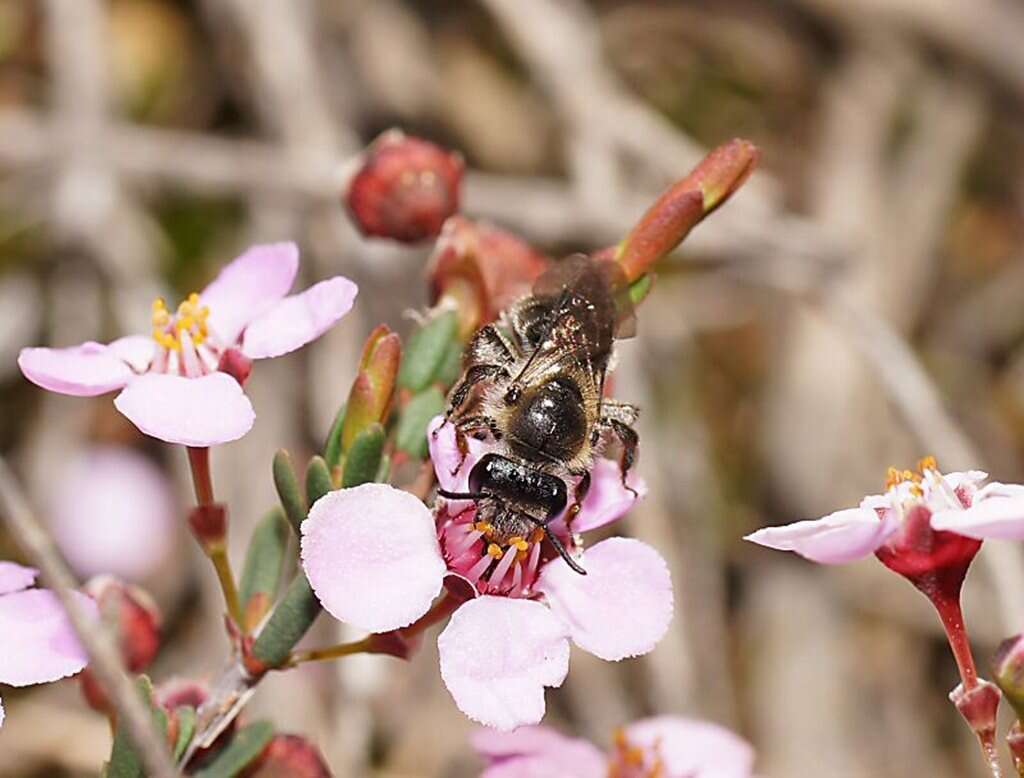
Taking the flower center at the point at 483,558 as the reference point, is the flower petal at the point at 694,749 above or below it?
below

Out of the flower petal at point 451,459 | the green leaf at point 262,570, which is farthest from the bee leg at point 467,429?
the green leaf at point 262,570

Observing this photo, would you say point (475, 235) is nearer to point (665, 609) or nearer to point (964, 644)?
point (665, 609)

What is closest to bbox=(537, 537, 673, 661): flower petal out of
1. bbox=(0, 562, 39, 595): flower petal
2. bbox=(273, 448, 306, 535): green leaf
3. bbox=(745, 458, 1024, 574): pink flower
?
bbox=(745, 458, 1024, 574): pink flower

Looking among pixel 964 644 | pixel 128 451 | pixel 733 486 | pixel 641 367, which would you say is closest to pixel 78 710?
pixel 128 451

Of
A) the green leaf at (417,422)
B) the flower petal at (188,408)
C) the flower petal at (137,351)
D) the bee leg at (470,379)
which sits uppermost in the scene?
the flower petal at (188,408)

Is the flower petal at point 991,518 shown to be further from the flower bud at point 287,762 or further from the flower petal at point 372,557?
the flower bud at point 287,762

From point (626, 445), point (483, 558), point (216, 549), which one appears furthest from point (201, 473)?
point (626, 445)
